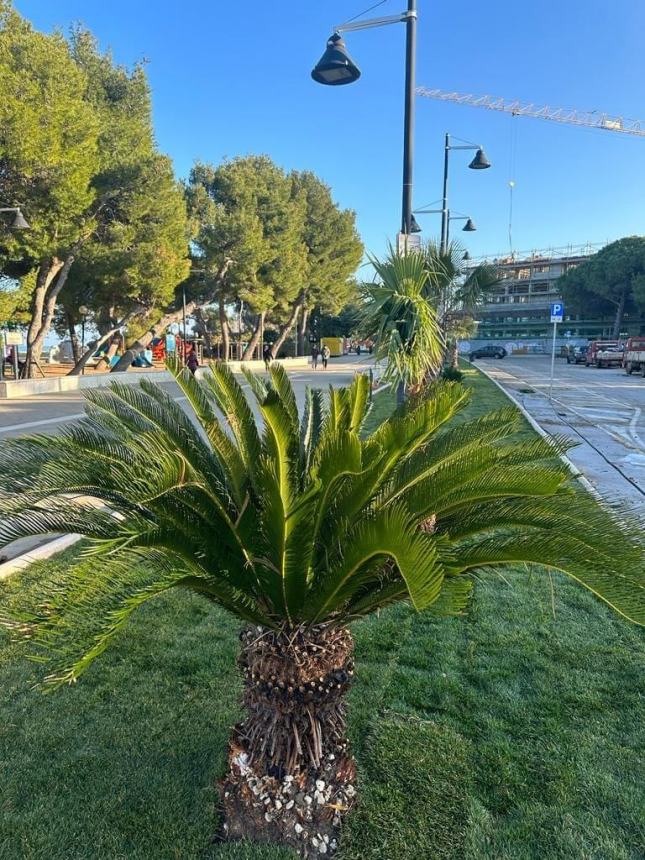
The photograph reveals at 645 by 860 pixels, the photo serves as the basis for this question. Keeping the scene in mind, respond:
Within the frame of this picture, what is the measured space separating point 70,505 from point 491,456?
1.79 m

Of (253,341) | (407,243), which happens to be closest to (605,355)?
(253,341)

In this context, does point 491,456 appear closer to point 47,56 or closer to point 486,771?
point 486,771

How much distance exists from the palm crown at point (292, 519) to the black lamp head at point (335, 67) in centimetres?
606

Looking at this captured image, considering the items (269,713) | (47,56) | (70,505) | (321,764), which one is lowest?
(321,764)

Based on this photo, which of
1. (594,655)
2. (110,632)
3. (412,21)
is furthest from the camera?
(412,21)

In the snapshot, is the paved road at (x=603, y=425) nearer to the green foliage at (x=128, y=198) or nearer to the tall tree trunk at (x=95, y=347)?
the green foliage at (x=128, y=198)

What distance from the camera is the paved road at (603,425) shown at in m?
8.30

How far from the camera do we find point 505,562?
226cm

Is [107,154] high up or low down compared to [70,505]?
up

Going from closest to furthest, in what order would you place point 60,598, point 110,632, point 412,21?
point 110,632
point 60,598
point 412,21

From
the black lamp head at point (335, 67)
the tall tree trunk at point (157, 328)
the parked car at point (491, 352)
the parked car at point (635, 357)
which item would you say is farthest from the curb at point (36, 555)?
the parked car at point (491, 352)

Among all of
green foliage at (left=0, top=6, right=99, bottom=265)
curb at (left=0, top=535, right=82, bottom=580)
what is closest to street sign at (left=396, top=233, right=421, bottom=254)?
curb at (left=0, top=535, right=82, bottom=580)

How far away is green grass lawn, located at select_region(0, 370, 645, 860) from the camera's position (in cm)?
241

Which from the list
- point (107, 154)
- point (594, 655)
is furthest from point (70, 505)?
point (107, 154)
